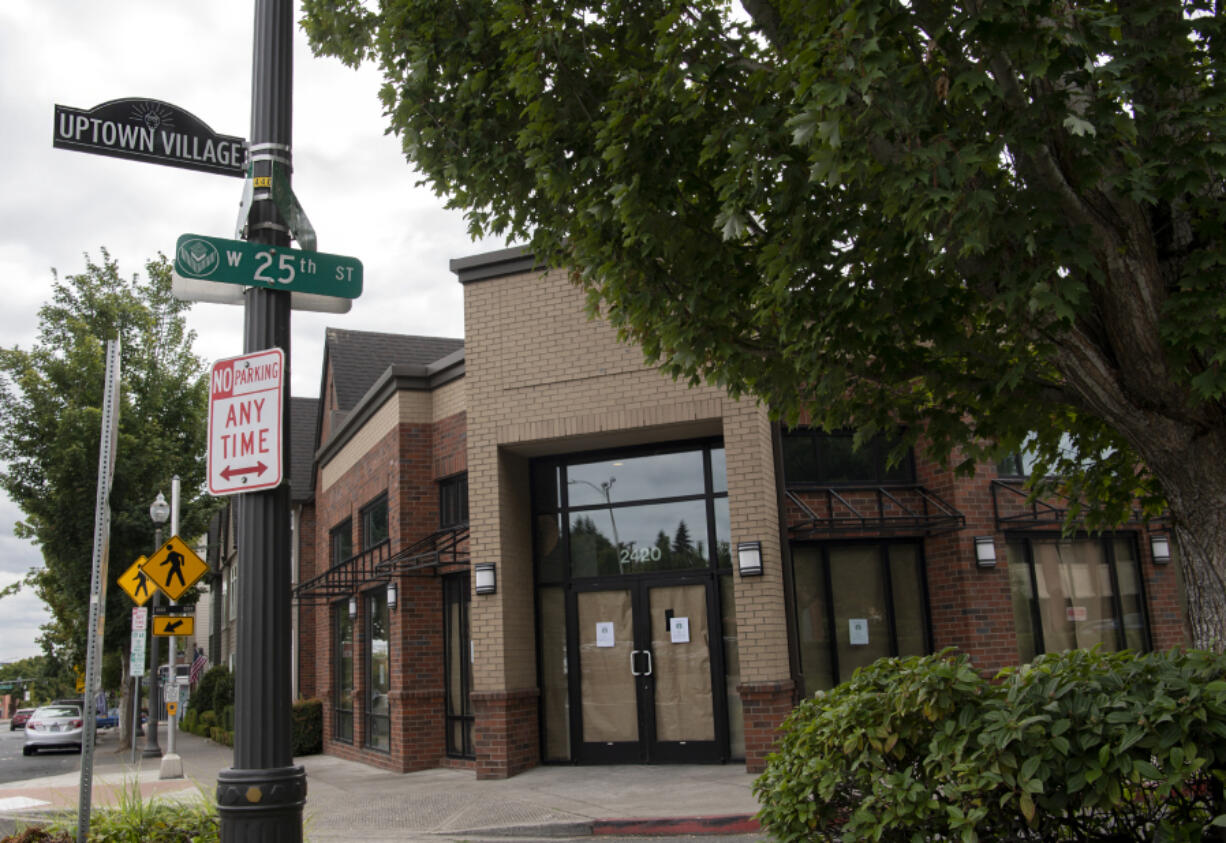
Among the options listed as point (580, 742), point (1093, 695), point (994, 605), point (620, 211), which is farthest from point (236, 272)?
point (994, 605)

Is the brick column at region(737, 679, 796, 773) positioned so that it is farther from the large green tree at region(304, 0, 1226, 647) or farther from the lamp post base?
the lamp post base

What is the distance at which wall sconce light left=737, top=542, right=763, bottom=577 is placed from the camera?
39.8 feet

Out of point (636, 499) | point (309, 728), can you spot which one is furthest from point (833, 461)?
point (309, 728)

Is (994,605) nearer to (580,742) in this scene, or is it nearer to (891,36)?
(580,742)

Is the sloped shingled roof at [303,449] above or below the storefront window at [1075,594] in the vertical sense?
above

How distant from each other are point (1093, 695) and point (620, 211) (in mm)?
3299

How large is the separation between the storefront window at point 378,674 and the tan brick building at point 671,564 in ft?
5.17

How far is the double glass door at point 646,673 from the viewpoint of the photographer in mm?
13008

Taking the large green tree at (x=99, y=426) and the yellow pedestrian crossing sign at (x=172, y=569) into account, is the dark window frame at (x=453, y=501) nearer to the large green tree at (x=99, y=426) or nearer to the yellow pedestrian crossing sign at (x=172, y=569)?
the yellow pedestrian crossing sign at (x=172, y=569)

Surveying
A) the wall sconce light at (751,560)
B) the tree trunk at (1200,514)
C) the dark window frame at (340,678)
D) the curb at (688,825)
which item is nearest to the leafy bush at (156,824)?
the curb at (688,825)

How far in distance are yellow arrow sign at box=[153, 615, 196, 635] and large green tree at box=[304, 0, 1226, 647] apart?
14725 millimetres

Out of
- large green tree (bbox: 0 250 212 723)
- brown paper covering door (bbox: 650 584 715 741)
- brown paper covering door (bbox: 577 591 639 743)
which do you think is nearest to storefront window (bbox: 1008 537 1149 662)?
Result: brown paper covering door (bbox: 650 584 715 741)

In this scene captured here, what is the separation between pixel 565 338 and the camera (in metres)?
13.8

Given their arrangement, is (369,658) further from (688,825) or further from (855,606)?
(688,825)
